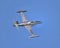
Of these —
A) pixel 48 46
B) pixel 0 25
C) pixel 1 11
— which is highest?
pixel 1 11

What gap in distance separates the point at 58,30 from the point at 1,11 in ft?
2.17

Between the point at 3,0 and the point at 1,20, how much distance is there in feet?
0.73

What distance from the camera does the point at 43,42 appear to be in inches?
80.2

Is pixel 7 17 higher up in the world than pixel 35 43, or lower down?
higher up

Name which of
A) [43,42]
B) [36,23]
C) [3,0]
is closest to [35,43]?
[43,42]

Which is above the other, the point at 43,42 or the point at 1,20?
the point at 1,20

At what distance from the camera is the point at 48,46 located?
80.8 inches

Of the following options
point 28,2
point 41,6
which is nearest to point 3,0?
point 28,2

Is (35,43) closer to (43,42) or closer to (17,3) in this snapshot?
(43,42)

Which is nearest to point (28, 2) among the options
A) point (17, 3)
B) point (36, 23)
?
point (17, 3)

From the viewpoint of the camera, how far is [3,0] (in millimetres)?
2111

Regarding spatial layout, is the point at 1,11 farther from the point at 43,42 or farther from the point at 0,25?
the point at 43,42

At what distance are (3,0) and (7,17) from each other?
0.64 feet

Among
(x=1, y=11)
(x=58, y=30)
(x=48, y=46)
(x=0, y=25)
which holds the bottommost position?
(x=48, y=46)
